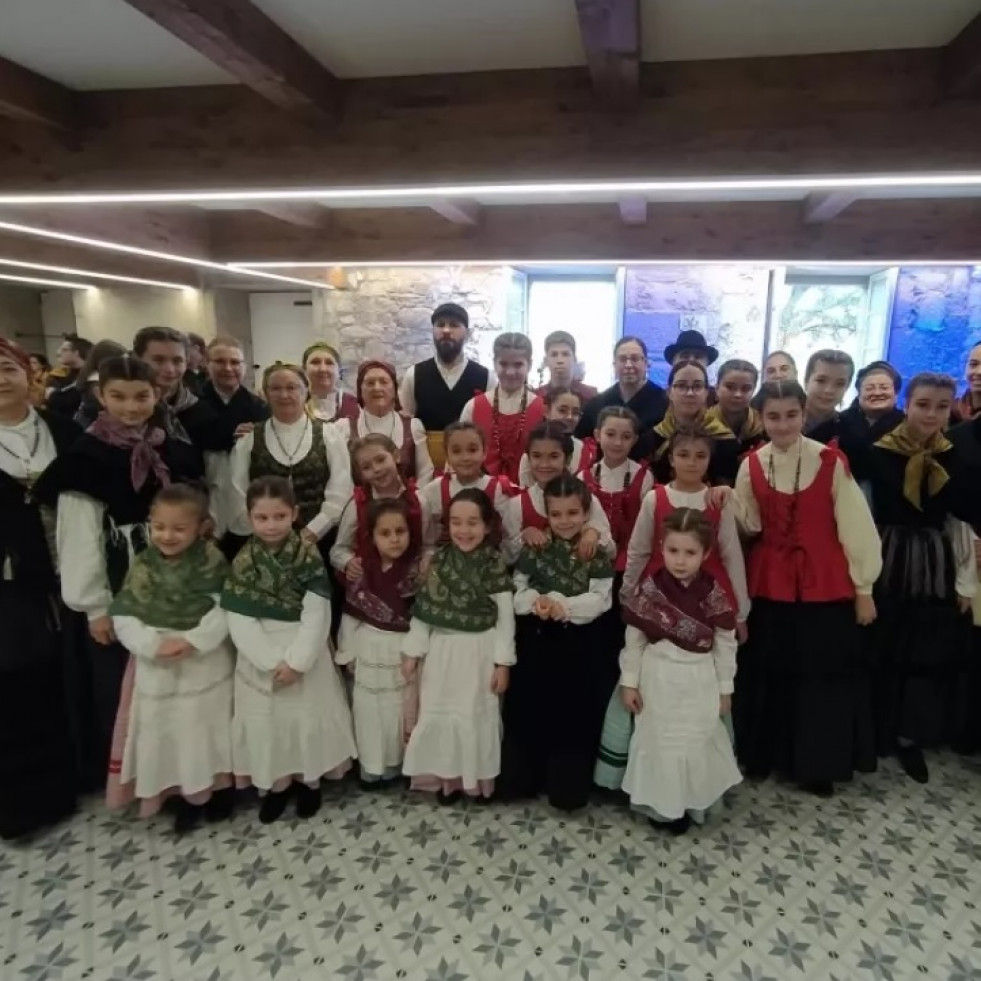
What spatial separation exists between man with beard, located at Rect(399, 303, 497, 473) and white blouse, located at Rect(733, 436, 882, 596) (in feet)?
4.03

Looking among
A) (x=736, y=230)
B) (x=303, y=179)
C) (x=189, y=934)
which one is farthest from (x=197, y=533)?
(x=736, y=230)

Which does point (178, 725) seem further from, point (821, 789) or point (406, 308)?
point (406, 308)

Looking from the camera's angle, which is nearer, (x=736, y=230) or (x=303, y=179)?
(x=303, y=179)

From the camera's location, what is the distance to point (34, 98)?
2.63 m

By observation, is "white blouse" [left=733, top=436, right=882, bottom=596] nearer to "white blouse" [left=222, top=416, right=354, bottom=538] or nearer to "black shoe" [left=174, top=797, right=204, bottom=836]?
"white blouse" [left=222, top=416, right=354, bottom=538]

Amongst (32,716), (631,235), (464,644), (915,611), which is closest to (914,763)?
(915,611)

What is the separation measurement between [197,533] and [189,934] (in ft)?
3.44

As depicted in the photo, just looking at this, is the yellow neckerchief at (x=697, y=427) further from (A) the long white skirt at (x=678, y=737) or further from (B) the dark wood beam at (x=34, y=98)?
(B) the dark wood beam at (x=34, y=98)

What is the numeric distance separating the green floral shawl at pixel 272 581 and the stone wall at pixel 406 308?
428cm

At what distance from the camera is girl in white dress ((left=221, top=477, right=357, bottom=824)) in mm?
1990

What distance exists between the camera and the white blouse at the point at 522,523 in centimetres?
216

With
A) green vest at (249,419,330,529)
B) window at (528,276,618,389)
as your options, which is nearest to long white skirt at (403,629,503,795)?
green vest at (249,419,330,529)

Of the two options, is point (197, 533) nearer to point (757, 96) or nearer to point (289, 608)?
point (289, 608)

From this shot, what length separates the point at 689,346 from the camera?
2727 mm
